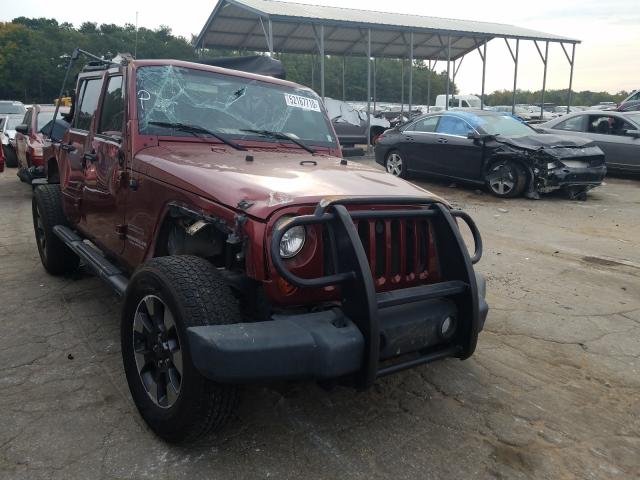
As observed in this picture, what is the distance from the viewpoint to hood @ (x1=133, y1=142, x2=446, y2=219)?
8.44 feet

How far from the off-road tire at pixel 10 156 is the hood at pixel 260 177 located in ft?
42.0

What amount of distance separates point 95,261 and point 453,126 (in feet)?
27.1

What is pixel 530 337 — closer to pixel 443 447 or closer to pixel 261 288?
pixel 443 447

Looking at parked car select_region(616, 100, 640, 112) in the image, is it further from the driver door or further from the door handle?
the driver door

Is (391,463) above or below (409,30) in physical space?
below

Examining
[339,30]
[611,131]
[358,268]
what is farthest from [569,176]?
[339,30]

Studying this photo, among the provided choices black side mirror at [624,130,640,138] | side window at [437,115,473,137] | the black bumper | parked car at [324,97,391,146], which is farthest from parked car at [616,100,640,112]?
the black bumper

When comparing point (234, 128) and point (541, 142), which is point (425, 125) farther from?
point (234, 128)

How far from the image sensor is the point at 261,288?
8.54 ft

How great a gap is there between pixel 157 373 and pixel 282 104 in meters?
2.28

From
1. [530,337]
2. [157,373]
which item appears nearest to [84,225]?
[157,373]

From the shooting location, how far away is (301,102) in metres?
4.29

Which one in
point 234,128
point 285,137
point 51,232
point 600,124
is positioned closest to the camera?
point 234,128

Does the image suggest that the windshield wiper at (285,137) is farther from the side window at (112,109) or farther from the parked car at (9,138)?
the parked car at (9,138)
